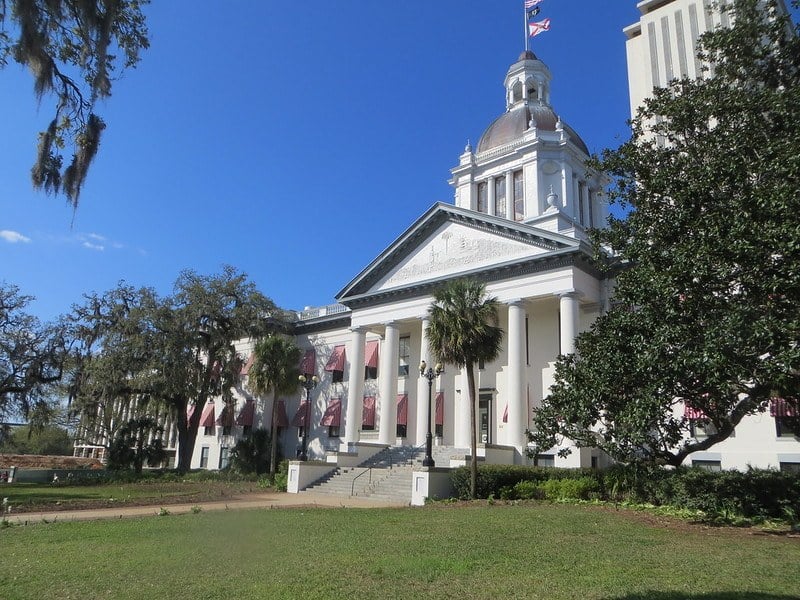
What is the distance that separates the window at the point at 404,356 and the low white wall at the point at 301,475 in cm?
979

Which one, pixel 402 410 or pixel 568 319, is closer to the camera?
pixel 568 319

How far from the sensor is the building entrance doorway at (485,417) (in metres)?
32.1

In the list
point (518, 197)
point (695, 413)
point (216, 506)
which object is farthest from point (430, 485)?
point (518, 197)

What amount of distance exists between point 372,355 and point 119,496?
721 inches

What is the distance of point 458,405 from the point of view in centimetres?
3225

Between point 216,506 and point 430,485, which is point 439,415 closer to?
point 430,485

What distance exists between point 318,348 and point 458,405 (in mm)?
13118

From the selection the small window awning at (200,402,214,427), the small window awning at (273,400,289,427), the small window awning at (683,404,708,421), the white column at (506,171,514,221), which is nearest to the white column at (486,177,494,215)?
the white column at (506,171,514,221)

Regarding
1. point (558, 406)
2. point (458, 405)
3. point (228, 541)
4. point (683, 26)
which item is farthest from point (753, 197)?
point (683, 26)

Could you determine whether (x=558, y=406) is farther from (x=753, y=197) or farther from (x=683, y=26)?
(x=683, y=26)

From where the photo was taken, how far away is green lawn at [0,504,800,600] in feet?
24.4

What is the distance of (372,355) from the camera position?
3791cm

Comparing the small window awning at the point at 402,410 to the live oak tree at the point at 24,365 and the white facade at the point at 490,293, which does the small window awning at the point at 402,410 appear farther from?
the live oak tree at the point at 24,365

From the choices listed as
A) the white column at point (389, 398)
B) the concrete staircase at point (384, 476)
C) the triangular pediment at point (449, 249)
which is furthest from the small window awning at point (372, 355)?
the concrete staircase at point (384, 476)
